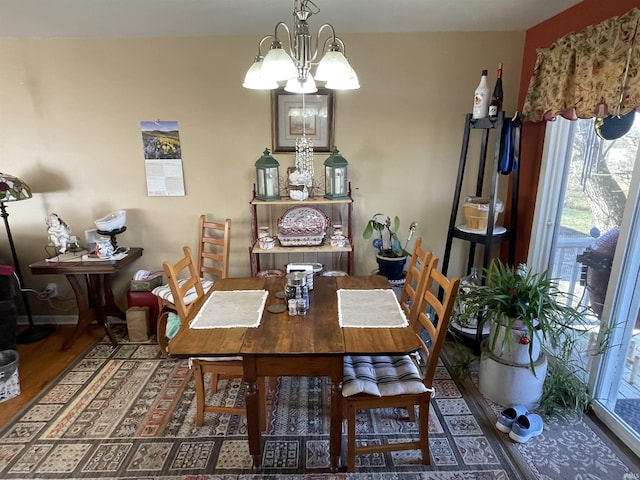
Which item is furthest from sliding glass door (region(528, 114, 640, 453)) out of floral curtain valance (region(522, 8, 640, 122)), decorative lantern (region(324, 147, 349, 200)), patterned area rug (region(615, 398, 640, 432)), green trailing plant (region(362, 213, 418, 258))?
decorative lantern (region(324, 147, 349, 200))

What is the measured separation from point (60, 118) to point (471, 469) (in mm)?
3454

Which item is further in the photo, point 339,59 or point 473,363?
point 473,363

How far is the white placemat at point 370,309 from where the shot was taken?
175 cm

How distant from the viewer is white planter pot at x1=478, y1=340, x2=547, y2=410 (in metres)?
2.08

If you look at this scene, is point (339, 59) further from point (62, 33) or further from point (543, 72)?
point (62, 33)

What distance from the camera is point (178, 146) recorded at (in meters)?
2.87

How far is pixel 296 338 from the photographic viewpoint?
1618 mm

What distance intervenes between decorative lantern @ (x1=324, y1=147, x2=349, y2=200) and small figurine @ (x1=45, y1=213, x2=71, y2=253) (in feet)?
6.46

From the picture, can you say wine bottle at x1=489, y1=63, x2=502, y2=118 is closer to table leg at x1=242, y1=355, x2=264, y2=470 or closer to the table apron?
the table apron

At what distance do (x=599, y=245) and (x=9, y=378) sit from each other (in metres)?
3.53

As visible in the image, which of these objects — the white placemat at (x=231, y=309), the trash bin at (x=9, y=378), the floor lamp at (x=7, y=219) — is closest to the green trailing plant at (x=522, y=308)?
the white placemat at (x=231, y=309)

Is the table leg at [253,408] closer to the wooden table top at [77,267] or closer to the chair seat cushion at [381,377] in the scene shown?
the chair seat cushion at [381,377]

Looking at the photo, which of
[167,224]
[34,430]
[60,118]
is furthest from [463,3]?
[34,430]

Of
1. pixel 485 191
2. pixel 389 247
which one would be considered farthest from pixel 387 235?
pixel 485 191
